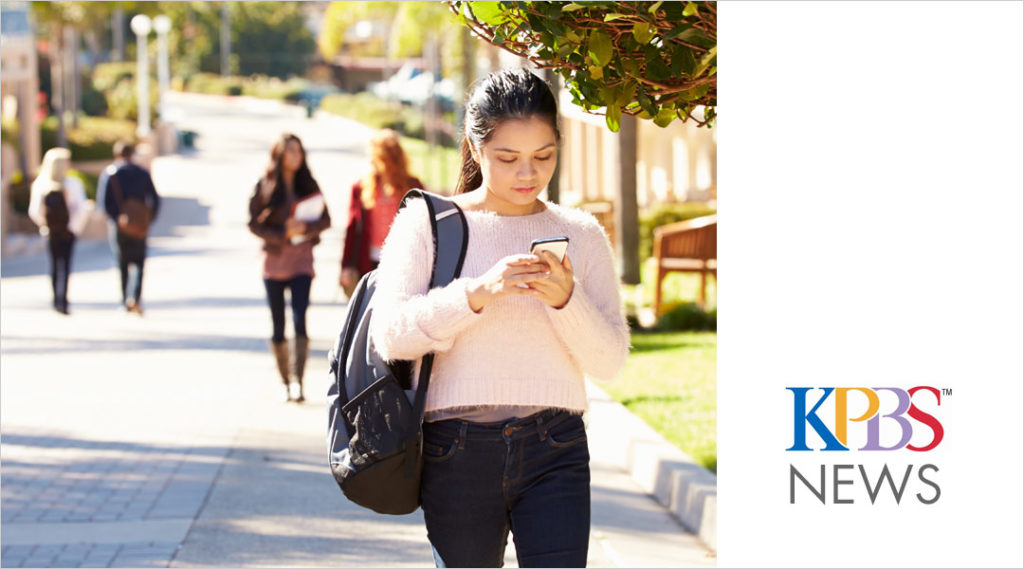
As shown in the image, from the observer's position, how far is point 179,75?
91.8 meters

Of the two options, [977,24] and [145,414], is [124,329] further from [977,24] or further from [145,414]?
[977,24]

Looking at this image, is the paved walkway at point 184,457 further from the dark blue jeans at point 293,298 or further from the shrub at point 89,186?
the shrub at point 89,186

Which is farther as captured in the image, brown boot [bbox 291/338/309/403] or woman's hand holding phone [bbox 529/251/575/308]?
brown boot [bbox 291/338/309/403]

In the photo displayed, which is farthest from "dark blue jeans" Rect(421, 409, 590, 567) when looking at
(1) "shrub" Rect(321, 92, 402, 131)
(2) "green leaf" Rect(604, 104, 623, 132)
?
(1) "shrub" Rect(321, 92, 402, 131)

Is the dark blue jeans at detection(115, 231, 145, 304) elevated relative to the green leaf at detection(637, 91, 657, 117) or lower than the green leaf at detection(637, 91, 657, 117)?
lower

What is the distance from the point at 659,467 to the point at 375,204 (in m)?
2.66

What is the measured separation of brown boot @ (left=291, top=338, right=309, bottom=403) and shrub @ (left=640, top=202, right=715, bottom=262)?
30.6 feet

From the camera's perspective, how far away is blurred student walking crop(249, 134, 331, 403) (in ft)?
30.8

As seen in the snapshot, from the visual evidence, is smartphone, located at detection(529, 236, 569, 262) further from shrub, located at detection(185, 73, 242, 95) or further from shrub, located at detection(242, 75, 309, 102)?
shrub, located at detection(185, 73, 242, 95)

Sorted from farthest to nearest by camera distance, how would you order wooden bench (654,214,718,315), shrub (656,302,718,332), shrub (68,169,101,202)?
1. shrub (68,169,101,202)
2. wooden bench (654,214,718,315)
3. shrub (656,302,718,332)

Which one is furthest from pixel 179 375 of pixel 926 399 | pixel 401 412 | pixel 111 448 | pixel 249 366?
pixel 926 399

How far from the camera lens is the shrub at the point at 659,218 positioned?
18.6m

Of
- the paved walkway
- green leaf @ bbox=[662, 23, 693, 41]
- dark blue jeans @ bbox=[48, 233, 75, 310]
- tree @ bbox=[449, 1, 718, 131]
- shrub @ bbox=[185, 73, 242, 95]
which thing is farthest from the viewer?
shrub @ bbox=[185, 73, 242, 95]

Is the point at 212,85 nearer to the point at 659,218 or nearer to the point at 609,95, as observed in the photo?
the point at 659,218
